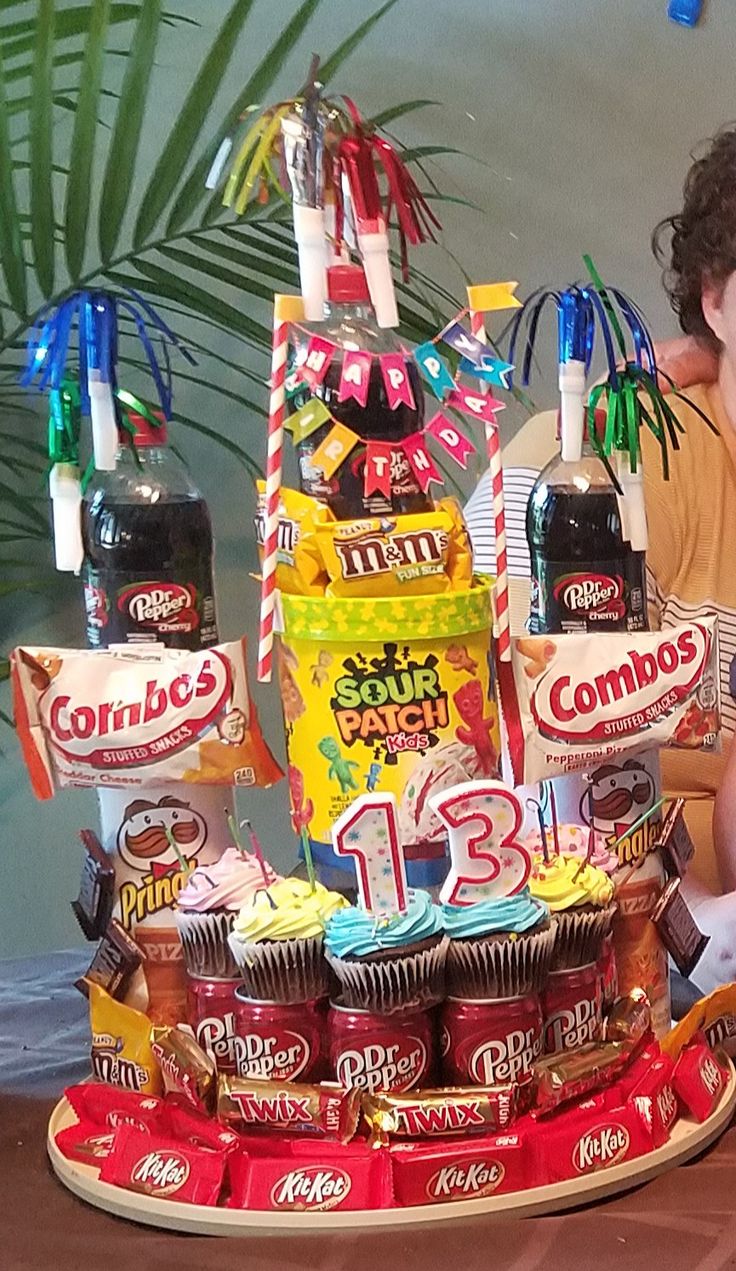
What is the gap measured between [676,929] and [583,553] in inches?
12.6

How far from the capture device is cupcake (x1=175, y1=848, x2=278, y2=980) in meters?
1.01

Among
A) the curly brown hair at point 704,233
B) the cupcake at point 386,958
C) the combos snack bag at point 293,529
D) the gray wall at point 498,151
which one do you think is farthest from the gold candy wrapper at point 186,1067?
the curly brown hair at point 704,233

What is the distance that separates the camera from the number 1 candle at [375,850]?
955mm

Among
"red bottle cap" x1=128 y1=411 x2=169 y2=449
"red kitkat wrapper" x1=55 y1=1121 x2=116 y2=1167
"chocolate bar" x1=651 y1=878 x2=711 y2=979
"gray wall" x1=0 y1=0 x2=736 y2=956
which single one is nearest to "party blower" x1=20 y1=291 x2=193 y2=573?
"red bottle cap" x1=128 y1=411 x2=169 y2=449

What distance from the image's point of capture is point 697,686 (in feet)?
3.50

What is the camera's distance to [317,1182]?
0.94 metres

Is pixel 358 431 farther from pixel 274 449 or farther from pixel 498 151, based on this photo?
pixel 498 151

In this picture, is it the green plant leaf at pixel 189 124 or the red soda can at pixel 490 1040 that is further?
the green plant leaf at pixel 189 124

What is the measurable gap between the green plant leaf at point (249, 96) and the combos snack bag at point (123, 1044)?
960mm

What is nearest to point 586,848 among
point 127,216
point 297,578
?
point 297,578

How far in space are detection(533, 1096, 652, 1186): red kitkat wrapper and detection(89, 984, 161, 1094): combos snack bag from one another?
0.31 m

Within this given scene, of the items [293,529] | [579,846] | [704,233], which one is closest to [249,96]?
[704,233]

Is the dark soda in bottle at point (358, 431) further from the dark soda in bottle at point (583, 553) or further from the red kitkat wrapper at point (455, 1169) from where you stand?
the red kitkat wrapper at point (455, 1169)

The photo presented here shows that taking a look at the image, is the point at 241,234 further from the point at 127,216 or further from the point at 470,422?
the point at 470,422
